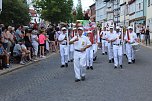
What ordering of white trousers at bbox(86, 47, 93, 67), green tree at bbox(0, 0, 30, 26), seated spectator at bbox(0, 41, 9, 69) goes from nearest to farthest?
seated spectator at bbox(0, 41, 9, 69)
white trousers at bbox(86, 47, 93, 67)
green tree at bbox(0, 0, 30, 26)

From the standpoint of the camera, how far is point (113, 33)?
19.9 metres

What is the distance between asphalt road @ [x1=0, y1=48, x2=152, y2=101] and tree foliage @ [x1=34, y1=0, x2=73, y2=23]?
31.7 meters

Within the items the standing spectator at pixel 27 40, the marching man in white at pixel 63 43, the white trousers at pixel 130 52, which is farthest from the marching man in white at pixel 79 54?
the standing spectator at pixel 27 40

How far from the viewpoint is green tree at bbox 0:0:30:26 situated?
33.1 meters

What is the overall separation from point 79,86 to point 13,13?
2134 centimetres

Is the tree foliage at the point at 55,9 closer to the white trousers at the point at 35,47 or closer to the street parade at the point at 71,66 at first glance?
the street parade at the point at 71,66

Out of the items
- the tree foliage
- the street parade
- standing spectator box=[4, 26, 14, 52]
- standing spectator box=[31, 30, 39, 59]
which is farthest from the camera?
the tree foliage

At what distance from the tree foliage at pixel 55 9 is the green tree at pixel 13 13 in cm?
1436

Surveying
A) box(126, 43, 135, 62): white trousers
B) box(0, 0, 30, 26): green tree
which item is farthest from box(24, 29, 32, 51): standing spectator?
box(0, 0, 30, 26): green tree

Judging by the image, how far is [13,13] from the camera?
3341 centimetres

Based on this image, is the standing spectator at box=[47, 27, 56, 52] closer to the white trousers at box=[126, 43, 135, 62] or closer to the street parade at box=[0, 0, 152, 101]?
the street parade at box=[0, 0, 152, 101]

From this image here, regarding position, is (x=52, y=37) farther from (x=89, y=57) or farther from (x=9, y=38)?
(x=89, y=57)

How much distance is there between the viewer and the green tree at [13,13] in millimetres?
33062

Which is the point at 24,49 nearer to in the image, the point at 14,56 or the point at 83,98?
the point at 14,56
